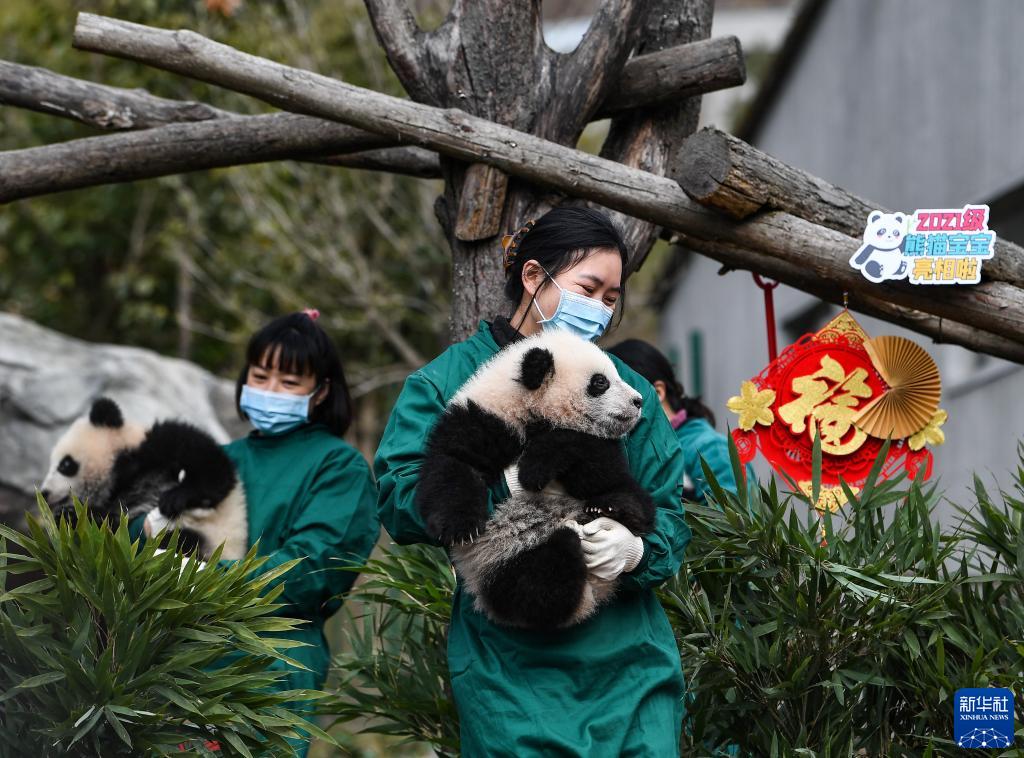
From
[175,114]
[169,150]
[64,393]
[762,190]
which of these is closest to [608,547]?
[762,190]

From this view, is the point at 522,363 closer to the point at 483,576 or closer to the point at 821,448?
the point at 483,576

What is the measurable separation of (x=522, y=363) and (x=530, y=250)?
481mm

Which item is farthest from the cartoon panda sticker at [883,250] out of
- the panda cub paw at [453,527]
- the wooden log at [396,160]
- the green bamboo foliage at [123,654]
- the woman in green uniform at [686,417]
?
the green bamboo foliage at [123,654]

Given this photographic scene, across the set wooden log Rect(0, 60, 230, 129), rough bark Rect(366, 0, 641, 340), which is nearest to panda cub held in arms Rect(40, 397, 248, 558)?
rough bark Rect(366, 0, 641, 340)

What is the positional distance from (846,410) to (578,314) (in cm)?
153

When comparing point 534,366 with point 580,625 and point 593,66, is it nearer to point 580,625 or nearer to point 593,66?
point 580,625

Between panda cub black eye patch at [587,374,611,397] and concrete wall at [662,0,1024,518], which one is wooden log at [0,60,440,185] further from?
concrete wall at [662,0,1024,518]

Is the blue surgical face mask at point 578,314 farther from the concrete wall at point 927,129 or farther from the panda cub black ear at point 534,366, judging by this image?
the concrete wall at point 927,129

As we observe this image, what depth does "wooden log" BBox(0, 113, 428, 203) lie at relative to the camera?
14.3 feet

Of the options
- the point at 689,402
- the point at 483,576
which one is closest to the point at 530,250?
the point at 483,576

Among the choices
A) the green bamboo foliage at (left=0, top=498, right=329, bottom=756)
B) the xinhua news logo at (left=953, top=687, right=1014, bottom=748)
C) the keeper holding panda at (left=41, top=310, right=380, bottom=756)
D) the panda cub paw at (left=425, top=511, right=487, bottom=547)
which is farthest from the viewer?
the keeper holding panda at (left=41, top=310, right=380, bottom=756)

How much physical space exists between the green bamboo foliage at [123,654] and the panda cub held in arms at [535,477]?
760 millimetres

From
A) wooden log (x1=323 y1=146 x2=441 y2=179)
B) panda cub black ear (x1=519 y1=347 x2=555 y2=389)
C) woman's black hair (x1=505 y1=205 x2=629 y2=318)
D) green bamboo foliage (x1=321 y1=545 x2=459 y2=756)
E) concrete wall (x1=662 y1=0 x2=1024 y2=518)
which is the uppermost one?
concrete wall (x1=662 y1=0 x2=1024 y2=518)

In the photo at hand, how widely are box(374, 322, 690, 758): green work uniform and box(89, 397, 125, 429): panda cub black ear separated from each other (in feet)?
6.27
